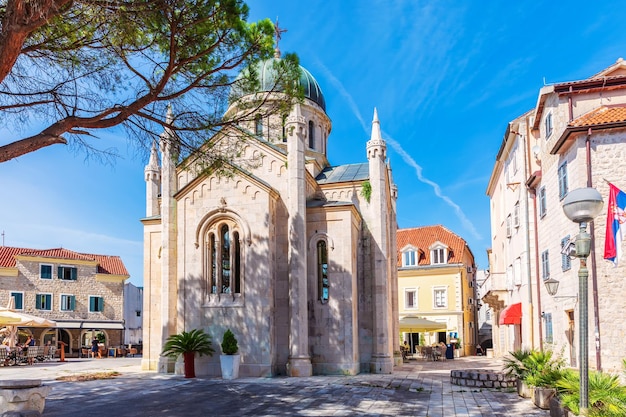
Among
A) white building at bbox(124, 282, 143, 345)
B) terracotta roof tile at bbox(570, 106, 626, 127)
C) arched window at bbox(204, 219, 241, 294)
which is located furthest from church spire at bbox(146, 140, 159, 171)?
white building at bbox(124, 282, 143, 345)

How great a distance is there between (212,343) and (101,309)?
29.6m

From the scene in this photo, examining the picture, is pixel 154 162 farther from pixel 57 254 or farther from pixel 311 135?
pixel 57 254

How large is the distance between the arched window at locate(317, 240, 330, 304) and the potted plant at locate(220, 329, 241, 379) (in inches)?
167

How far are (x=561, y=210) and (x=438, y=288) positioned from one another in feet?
87.0

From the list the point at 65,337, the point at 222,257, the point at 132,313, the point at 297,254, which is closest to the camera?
the point at 297,254

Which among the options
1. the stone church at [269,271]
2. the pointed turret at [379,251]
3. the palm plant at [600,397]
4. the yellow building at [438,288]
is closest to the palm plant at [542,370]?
the palm plant at [600,397]

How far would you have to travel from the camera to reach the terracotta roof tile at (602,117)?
742 inches

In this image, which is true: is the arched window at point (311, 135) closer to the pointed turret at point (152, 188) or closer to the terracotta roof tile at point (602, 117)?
the pointed turret at point (152, 188)

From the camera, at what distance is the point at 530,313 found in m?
26.2

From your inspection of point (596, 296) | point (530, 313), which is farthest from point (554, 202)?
point (530, 313)

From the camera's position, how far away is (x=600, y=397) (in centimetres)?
881

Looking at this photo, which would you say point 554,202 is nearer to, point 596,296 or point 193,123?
point 596,296

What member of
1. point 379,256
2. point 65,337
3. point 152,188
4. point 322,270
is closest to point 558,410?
point 322,270

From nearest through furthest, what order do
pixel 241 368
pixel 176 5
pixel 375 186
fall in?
pixel 176 5 < pixel 241 368 < pixel 375 186
